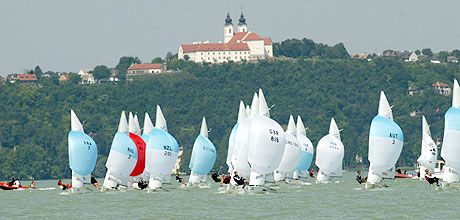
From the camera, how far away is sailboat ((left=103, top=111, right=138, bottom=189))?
10150cm

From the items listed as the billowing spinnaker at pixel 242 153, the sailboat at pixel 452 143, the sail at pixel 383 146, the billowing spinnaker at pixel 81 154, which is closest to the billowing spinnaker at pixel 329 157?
the sail at pixel 383 146

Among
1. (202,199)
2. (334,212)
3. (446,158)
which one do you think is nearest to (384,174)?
(446,158)

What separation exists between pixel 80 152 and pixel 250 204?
20900mm

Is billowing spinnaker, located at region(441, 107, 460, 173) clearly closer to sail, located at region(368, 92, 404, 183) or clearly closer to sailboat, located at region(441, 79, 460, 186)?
sailboat, located at region(441, 79, 460, 186)

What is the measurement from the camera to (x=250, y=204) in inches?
3346

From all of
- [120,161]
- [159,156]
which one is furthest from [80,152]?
[159,156]

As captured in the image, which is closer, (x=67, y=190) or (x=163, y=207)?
(x=163, y=207)

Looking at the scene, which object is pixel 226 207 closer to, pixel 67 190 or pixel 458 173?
pixel 458 173

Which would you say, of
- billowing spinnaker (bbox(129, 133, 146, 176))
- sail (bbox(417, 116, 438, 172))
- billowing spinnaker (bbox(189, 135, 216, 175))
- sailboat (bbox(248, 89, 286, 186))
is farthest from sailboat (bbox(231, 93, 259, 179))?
sail (bbox(417, 116, 438, 172))

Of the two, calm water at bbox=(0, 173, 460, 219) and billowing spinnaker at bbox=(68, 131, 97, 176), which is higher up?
billowing spinnaker at bbox=(68, 131, 97, 176)

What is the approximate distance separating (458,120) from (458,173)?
3.16 m

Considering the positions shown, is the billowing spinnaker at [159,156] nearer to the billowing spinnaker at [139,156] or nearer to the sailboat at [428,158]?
the billowing spinnaker at [139,156]

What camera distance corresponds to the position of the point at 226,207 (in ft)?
276

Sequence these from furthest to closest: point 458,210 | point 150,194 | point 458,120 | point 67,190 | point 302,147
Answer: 1. point 302,147
2. point 67,190
3. point 150,194
4. point 458,120
5. point 458,210
